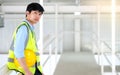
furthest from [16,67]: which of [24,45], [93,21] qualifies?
[93,21]

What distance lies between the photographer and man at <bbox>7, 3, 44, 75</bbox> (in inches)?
58.8

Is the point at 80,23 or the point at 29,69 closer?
the point at 29,69

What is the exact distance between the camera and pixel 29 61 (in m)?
1.61

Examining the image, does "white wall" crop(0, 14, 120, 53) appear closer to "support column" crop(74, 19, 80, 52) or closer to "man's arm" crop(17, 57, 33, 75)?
"support column" crop(74, 19, 80, 52)

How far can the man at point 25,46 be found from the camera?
149 cm

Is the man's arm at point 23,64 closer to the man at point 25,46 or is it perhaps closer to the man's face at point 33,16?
the man at point 25,46

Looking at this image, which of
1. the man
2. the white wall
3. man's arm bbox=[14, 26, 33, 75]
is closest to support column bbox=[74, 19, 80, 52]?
the white wall

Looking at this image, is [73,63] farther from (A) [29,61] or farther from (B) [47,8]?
(A) [29,61]

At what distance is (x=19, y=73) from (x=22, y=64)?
4.1 inches

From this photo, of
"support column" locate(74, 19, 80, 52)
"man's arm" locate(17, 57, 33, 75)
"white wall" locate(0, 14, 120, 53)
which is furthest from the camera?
"white wall" locate(0, 14, 120, 53)

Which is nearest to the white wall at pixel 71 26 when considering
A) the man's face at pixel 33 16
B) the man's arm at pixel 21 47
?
the man's face at pixel 33 16

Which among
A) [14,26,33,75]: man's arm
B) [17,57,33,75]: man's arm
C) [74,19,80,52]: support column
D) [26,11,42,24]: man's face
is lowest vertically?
[74,19,80,52]: support column

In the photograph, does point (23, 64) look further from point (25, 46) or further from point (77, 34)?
point (77, 34)

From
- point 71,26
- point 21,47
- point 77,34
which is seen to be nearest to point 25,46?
point 21,47
